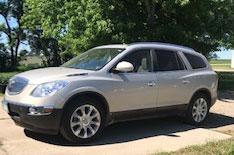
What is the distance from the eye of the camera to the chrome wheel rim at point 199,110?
422 inches

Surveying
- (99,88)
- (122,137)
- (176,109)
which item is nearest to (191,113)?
(176,109)

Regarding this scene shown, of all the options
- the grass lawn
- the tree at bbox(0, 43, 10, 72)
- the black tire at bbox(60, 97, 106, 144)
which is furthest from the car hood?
the tree at bbox(0, 43, 10, 72)

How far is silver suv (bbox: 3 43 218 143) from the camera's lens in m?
8.35

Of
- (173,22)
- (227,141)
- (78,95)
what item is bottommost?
(227,141)

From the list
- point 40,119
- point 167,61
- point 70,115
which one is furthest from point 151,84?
point 40,119

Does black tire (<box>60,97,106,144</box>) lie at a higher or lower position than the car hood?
lower

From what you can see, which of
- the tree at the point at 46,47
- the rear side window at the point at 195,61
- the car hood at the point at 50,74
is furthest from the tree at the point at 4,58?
the car hood at the point at 50,74

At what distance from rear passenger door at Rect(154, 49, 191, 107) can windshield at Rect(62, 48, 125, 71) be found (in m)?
0.91

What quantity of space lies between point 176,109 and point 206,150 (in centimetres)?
221

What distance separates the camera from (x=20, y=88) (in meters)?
8.62

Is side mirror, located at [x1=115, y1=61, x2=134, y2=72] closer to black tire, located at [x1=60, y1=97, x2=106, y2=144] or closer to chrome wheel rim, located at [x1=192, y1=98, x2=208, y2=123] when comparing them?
black tire, located at [x1=60, y1=97, x2=106, y2=144]

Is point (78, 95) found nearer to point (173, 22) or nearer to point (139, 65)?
point (139, 65)

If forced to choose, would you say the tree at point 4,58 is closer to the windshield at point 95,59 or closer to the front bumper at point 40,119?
the windshield at point 95,59

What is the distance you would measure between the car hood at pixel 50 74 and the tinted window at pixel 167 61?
1681 millimetres
